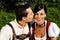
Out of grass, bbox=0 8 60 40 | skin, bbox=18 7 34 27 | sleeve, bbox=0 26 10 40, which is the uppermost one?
grass, bbox=0 8 60 40

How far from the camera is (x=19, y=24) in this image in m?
5.08

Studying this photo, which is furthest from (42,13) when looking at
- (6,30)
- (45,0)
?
(45,0)

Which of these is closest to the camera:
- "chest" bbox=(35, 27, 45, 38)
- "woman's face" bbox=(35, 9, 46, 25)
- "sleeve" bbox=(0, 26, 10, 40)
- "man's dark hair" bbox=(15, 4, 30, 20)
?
"sleeve" bbox=(0, 26, 10, 40)

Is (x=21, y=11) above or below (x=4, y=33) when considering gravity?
above

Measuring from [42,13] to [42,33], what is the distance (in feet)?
1.16

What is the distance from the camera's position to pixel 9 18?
971 centimetres

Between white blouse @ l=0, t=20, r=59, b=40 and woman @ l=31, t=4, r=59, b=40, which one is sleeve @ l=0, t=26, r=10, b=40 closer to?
white blouse @ l=0, t=20, r=59, b=40

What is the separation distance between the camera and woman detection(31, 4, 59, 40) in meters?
5.23

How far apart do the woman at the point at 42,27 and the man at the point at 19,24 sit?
0.67ft

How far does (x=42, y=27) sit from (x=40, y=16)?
252 mm

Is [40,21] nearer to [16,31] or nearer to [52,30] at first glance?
[52,30]

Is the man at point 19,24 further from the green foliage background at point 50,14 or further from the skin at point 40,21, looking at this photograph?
the green foliage background at point 50,14

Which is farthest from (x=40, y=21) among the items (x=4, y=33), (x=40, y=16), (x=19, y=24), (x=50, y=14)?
(x=50, y=14)

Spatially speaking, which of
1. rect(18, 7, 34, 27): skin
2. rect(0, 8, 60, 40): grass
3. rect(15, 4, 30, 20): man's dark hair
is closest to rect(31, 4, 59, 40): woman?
rect(18, 7, 34, 27): skin
